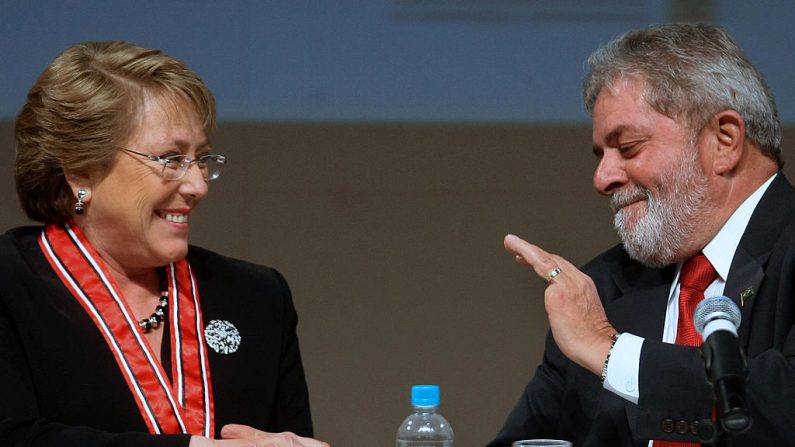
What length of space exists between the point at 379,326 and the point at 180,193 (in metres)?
2.09

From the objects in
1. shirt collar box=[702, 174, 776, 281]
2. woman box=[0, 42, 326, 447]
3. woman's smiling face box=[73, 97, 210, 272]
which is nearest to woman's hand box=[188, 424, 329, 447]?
woman box=[0, 42, 326, 447]

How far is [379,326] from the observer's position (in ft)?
14.9

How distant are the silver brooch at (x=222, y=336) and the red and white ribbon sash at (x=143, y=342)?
0.8 inches

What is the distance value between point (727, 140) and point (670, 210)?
20cm

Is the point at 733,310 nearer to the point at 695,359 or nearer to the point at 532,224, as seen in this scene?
the point at 695,359

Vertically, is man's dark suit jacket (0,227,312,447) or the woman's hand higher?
man's dark suit jacket (0,227,312,447)

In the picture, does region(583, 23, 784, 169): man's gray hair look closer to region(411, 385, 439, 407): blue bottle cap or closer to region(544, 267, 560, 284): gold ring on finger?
region(544, 267, 560, 284): gold ring on finger

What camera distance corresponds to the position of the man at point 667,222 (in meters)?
2.46

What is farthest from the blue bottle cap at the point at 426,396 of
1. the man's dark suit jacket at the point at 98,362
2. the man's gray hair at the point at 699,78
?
the man's gray hair at the point at 699,78

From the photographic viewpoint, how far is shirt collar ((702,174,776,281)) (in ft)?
8.58

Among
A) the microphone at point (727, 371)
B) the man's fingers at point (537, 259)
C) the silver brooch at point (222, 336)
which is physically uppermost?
the man's fingers at point (537, 259)

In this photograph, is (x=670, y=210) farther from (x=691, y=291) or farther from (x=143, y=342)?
(x=143, y=342)

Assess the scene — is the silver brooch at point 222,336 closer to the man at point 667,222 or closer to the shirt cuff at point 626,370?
the man at point 667,222

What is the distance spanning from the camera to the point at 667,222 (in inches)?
104
